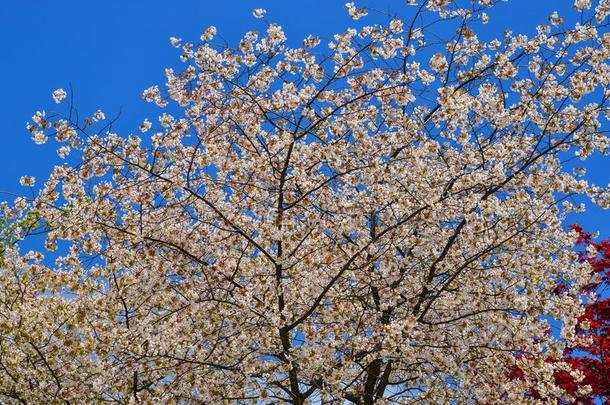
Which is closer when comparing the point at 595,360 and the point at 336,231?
the point at 336,231

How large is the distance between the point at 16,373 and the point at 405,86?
693cm

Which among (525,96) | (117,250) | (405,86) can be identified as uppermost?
(525,96)

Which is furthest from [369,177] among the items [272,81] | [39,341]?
[39,341]

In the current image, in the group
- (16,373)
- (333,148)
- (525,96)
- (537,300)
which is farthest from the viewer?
(16,373)

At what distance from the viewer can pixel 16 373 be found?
31.9 ft

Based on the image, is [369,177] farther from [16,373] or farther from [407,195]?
[16,373]

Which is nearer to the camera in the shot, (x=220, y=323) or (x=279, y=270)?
(x=279, y=270)

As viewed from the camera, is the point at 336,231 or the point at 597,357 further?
the point at 597,357

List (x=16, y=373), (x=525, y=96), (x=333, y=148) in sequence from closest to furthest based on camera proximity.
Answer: (x=333, y=148)
(x=525, y=96)
(x=16, y=373)

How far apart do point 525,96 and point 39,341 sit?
774 centimetres

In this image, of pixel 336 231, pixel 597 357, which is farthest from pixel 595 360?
pixel 336 231

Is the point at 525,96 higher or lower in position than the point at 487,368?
higher

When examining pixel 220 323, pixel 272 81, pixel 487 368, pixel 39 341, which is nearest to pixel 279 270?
pixel 220 323

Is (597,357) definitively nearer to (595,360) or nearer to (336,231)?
(595,360)
